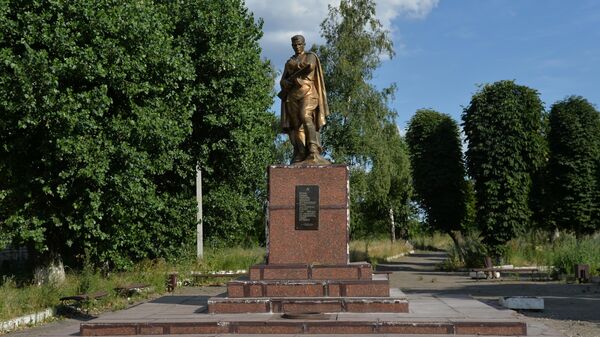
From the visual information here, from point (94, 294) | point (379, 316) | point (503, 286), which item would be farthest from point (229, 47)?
point (379, 316)

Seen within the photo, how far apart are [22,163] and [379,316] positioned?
35.4 ft

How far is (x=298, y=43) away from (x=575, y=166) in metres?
22.2

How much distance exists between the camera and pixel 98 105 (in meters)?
16.8

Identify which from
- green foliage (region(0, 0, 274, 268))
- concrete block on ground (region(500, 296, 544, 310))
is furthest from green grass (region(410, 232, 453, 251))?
concrete block on ground (region(500, 296, 544, 310))

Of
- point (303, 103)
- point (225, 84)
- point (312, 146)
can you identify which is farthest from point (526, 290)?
point (225, 84)

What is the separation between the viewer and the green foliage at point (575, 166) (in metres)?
32.1

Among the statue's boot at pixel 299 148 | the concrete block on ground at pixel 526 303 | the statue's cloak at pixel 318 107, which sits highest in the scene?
the statue's cloak at pixel 318 107

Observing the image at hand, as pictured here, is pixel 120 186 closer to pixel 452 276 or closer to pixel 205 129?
pixel 205 129

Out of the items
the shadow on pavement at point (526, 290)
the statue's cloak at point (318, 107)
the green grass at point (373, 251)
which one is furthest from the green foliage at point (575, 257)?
the statue's cloak at point (318, 107)

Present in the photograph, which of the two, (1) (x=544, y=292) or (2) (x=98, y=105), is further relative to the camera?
(1) (x=544, y=292)

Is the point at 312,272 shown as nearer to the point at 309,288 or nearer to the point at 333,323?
the point at 309,288

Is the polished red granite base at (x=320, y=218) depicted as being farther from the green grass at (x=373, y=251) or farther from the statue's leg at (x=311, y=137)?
the green grass at (x=373, y=251)

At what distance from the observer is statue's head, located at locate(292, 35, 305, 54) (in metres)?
14.4

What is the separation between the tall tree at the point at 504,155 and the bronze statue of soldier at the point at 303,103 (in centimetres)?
1784
